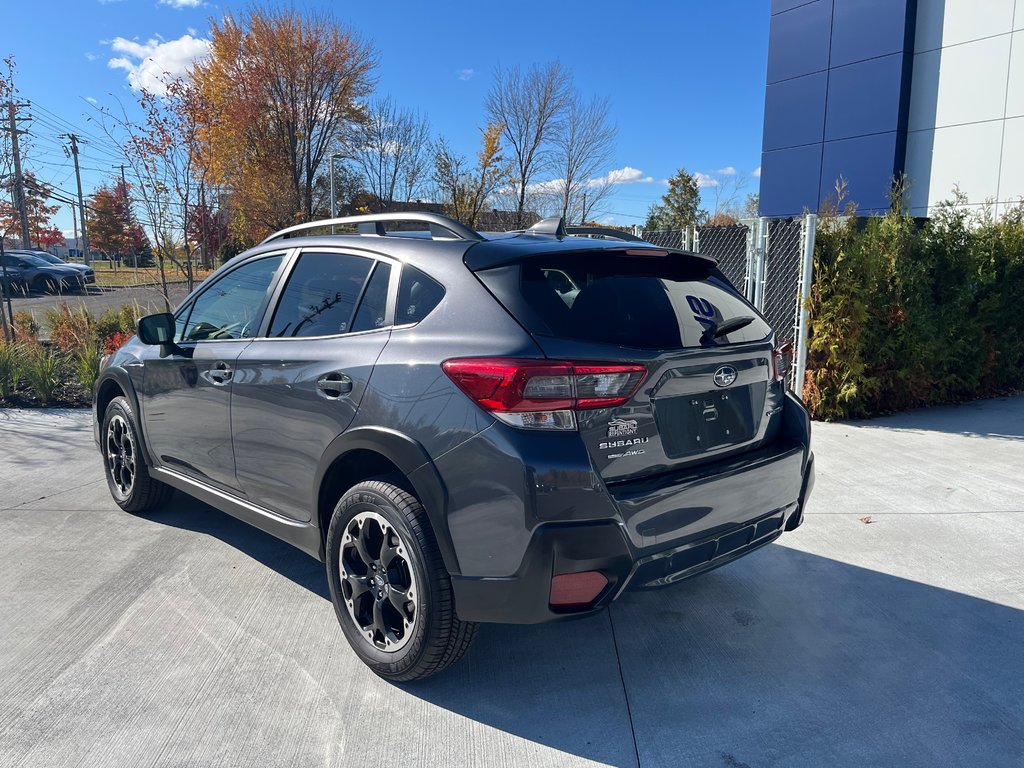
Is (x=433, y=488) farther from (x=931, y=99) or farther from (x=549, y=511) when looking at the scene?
(x=931, y=99)

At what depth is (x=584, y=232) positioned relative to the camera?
142 inches

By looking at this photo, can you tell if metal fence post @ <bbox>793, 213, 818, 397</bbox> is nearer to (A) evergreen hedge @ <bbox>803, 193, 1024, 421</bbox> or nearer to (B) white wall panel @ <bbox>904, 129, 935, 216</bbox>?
(A) evergreen hedge @ <bbox>803, 193, 1024, 421</bbox>

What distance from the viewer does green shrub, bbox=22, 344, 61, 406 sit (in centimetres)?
820

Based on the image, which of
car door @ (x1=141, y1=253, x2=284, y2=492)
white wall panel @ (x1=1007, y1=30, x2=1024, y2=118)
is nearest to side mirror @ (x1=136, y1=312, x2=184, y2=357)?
car door @ (x1=141, y1=253, x2=284, y2=492)

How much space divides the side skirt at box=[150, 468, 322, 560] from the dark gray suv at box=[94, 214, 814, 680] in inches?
0.6

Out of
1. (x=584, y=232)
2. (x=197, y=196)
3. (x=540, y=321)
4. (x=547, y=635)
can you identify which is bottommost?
(x=547, y=635)

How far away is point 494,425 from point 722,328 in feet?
3.76

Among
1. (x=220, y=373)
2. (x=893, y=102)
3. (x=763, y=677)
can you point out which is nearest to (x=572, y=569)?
(x=763, y=677)

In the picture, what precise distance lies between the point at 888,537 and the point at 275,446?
3.62 metres

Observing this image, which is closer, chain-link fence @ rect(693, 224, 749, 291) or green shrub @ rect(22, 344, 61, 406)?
green shrub @ rect(22, 344, 61, 406)

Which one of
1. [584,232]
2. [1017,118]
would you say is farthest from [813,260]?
[1017,118]

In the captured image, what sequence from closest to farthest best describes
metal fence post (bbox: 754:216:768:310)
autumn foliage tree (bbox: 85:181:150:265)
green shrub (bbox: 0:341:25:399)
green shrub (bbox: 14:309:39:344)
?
metal fence post (bbox: 754:216:768:310) → green shrub (bbox: 0:341:25:399) → green shrub (bbox: 14:309:39:344) → autumn foliage tree (bbox: 85:181:150:265)

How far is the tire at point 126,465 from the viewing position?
15.0 feet

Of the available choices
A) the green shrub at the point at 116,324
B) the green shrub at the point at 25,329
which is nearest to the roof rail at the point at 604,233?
the green shrub at the point at 116,324
